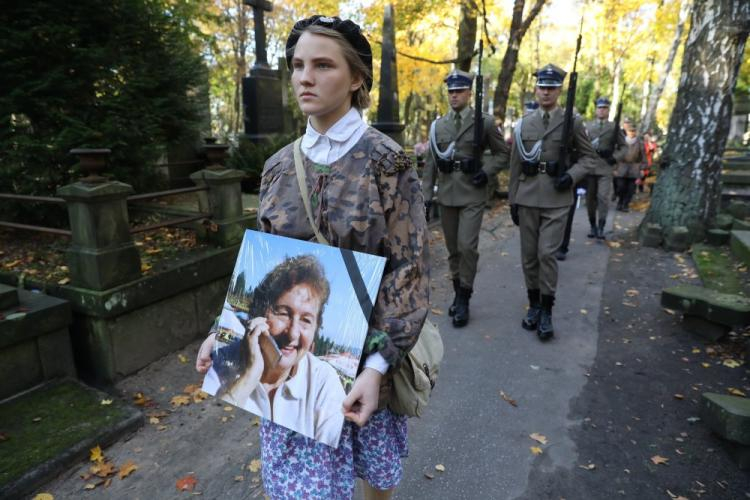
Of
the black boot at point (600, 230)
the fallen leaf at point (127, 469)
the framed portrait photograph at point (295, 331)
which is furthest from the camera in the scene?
the black boot at point (600, 230)

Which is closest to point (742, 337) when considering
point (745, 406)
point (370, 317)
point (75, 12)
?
point (745, 406)

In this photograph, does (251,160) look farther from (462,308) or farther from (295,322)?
(295,322)

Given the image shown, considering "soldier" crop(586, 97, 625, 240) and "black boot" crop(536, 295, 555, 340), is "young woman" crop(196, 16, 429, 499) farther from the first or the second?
"soldier" crop(586, 97, 625, 240)

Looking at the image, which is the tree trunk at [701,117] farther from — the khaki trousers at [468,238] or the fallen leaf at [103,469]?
the fallen leaf at [103,469]

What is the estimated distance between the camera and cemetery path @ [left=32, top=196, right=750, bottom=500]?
2.82 meters

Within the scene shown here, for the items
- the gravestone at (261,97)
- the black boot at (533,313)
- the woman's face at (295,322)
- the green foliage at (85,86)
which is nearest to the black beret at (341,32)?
the woman's face at (295,322)

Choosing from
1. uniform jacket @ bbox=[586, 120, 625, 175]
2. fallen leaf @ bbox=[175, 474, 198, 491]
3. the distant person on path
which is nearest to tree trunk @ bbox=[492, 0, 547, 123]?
the distant person on path

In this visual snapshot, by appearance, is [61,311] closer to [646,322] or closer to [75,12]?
[75,12]

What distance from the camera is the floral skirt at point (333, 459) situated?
1613 millimetres

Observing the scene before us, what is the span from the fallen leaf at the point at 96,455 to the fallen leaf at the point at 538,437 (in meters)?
2.74

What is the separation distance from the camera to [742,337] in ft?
14.8

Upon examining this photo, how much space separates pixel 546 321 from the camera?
15.4 ft

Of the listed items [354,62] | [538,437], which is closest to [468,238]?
[538,437]

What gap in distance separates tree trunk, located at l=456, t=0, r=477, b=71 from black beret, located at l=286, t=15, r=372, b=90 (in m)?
12.5
